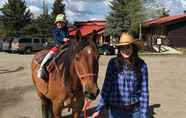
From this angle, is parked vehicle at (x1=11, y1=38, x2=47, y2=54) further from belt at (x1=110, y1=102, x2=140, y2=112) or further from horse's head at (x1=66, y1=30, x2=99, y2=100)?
belt at (x1=110, y1=102, x2=140, y2=112)

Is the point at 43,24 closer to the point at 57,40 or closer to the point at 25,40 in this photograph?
the point at 25,40

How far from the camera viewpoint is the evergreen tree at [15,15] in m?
74.0

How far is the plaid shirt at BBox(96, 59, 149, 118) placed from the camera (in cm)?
515

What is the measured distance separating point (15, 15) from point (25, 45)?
A: 28.5 m

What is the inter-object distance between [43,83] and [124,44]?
3840mm

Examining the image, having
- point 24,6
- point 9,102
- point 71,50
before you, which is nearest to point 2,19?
point 24,6

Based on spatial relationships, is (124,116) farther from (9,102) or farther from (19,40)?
(19,40)

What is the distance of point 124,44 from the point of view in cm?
511

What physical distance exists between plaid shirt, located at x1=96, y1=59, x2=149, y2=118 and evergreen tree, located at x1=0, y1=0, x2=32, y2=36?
68.1m

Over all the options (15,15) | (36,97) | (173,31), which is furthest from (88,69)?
(15,15)

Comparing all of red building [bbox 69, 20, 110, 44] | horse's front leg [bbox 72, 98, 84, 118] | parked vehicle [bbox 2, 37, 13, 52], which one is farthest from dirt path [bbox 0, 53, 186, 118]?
parked vehicle [bbox 2, 37, 13, 52]

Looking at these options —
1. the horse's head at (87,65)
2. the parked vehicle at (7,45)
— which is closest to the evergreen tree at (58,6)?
the parked vehicle at (7,45)

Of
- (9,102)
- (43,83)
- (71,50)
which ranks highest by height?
(71,50)

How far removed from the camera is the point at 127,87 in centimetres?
516
